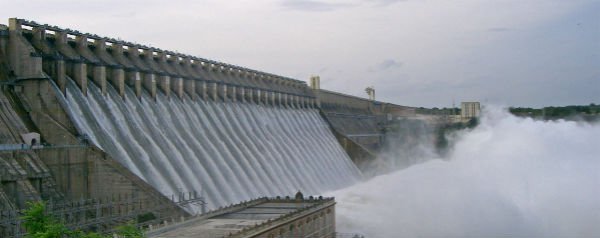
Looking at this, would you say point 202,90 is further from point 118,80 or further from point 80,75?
point 80,75

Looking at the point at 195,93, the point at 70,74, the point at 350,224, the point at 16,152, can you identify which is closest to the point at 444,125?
the point at 195,93

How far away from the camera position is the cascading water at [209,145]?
111ft

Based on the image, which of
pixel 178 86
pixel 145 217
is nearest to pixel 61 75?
pixel 145 217

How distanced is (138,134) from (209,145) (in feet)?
21.4

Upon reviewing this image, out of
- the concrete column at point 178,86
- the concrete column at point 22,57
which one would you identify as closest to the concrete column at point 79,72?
the concrete column at point 22,57

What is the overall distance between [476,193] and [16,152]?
24.8 m

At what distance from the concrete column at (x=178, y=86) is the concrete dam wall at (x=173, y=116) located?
0.06 meters

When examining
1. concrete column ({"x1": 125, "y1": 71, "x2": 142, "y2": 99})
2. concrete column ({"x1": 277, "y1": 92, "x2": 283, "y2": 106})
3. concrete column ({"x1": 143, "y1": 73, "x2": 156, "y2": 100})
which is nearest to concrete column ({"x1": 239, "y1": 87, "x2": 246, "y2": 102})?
concrete column ({"x1": 277, "y1": 92, "x2": 283, "y2": 106})

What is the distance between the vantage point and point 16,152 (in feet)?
88.6

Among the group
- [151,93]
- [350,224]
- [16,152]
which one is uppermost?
[151,93]

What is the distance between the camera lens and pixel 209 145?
4209 centimetres

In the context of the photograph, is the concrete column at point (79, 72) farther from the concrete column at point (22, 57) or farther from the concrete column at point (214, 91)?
the concrete column at point (214, 91)

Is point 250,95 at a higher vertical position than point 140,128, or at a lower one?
higher

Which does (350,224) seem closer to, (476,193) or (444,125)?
(476,193)
